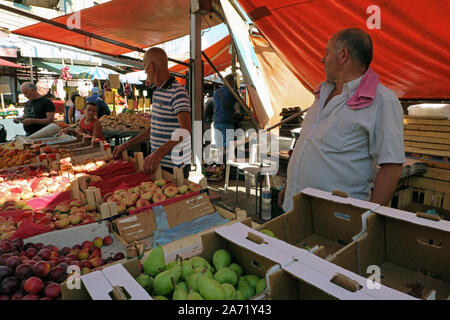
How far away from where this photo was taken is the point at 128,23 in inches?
201

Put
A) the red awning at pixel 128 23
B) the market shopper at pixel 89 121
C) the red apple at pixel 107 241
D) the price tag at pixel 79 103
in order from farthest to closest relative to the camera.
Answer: the price tag at pixel 79 103, the market shopper at pixel 89 121, the red awning at pixel 128 23, the red apple at pixel 107 241

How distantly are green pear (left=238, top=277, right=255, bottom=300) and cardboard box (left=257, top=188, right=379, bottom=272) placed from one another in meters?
0.33

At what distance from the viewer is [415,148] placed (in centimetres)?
376

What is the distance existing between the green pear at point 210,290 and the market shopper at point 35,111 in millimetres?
5704

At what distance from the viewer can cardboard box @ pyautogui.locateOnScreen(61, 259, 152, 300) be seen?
82cm

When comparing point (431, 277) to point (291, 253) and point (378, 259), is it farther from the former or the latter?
point (291, 253)

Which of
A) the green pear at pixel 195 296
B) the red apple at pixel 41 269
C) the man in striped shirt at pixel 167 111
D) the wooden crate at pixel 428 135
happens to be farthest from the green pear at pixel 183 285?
the wooden crate at pixel 428 135

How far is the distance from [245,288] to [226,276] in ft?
0.25

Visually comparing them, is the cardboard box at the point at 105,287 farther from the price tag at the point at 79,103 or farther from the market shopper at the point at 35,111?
the price tag at the point at 79,103

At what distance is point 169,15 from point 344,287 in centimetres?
496

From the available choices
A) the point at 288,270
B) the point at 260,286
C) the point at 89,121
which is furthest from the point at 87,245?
the point at 89,121

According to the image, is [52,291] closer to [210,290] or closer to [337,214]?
[210,290]

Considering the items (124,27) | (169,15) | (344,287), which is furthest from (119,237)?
(124,27)

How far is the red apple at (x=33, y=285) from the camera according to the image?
1263mm
